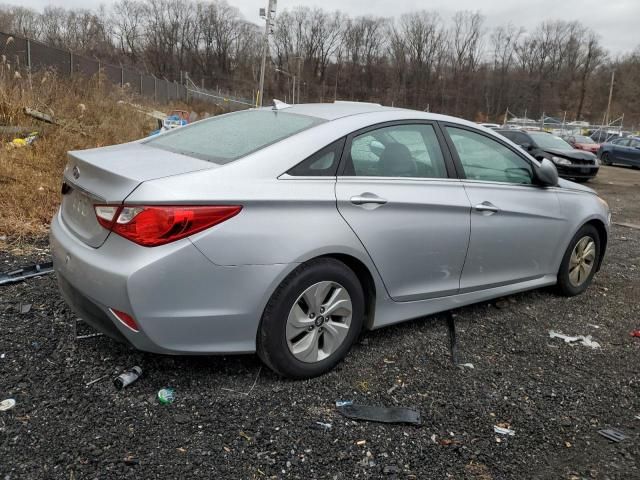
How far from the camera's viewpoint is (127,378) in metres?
2.80

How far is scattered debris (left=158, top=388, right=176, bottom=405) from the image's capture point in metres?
2.69

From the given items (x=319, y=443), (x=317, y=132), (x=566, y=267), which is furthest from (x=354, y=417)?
(x=566, y=267)

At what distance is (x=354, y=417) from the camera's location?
8.76 ft

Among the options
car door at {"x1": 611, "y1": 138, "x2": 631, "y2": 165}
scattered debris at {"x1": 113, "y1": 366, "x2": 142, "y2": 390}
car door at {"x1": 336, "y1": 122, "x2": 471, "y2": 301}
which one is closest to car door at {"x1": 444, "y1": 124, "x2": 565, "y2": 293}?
car door at {"x1": 336, "y1": 122, "x2": 471, "y2": 301}

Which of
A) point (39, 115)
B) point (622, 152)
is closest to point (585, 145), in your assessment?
point (622, 152)

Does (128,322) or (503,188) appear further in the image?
(503,188)

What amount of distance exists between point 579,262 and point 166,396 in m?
3.72

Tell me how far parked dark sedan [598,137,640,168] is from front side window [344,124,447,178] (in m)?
22.7

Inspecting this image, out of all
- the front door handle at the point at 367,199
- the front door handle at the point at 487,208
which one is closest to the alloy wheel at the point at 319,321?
the front door handle at the point at 367,199

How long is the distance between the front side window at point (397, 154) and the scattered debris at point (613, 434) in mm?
1737

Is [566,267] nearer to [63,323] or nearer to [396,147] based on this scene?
[396,147]

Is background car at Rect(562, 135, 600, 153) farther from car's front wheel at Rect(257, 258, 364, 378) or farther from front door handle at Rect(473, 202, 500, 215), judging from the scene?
car's front wheel at Rect(257, 258, 364, 378)

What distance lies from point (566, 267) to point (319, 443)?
10.1 ft

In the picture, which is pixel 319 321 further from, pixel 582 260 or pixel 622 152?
pixel 622 152
